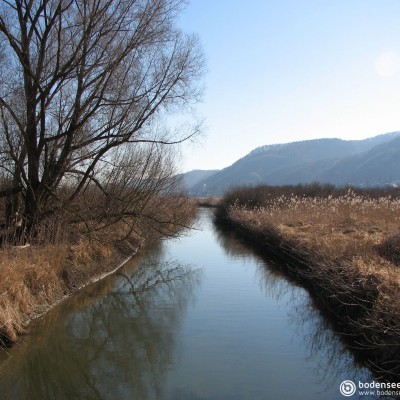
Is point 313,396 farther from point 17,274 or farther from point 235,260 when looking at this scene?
point 235,260

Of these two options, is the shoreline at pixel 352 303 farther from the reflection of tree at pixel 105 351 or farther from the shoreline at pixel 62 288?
the shoreline at pixel 62 288

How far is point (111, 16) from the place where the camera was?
13242mm

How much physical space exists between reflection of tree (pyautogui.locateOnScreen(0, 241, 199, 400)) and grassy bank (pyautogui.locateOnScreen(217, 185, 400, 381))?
3.49m

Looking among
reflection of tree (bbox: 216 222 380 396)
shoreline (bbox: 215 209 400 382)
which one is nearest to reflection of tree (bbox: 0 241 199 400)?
reflection of tree (bbox: 216 222 380 396)

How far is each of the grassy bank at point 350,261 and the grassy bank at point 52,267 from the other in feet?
18.3

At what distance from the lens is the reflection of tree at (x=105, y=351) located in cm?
706

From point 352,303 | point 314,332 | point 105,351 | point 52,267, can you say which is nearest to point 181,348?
point 105,351

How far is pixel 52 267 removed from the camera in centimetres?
1148

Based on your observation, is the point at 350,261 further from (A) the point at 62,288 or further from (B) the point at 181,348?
(A) the point at 62,288

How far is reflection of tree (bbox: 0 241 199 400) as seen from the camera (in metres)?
7.06

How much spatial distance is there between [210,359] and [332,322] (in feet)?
10.9

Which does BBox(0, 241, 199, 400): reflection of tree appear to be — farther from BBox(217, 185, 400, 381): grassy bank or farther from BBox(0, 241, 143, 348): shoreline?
BBox(217, 185, 400, 381): grassy bank

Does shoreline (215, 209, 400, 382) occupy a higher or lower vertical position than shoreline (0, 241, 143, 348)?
lower

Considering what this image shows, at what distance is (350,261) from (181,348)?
4.54 m
